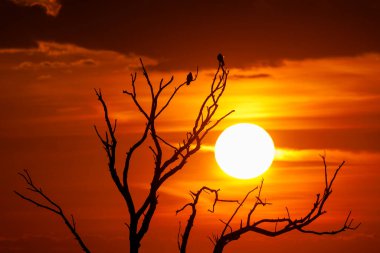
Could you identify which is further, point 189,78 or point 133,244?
point 133,244

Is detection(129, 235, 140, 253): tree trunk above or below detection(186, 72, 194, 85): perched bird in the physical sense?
below

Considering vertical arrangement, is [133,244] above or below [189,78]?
below

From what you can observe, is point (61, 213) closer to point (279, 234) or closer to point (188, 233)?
point (188, 233)

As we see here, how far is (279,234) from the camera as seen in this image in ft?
39.2

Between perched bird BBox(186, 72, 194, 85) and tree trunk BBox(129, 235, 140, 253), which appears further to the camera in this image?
tree trunk BBox(129, 235, 140, 253)

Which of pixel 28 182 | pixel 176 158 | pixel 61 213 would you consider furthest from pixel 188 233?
pixel 28 182

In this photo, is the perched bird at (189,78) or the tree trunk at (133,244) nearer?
the perched bird at (189,78)

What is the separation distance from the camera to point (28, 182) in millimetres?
12422

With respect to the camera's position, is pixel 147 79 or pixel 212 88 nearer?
pixel 147 79

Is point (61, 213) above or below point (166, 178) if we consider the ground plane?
below

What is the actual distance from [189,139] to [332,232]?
A: 316cm

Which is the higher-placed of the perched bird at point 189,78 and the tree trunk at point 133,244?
the perched bird at point 189,78

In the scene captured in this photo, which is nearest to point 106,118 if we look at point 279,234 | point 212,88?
point 212,88

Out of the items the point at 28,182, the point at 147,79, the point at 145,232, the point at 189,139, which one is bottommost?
the point at 145,232
